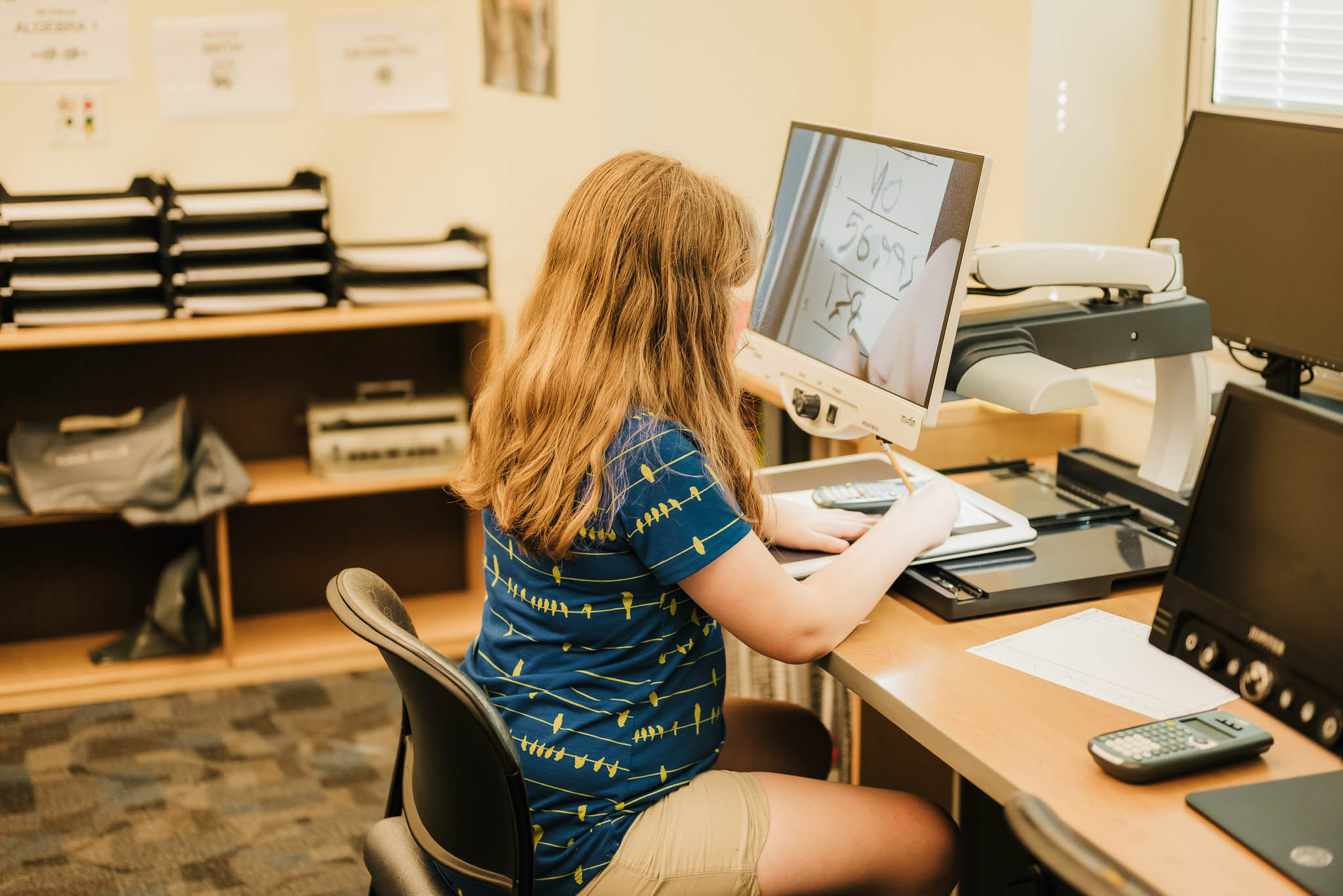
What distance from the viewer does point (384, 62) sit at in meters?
2.92

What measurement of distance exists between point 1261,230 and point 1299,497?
0.72m

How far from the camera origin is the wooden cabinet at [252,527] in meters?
2.74

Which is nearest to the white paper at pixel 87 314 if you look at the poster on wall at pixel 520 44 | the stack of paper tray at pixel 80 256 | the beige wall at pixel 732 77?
the stack of paper tray at pixel 80 256

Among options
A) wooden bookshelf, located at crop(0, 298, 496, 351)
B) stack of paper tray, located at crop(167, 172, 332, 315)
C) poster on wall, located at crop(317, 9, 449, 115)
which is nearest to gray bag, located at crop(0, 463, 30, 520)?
wooden bookshelf, located at crop(0, 298, 496, 351)

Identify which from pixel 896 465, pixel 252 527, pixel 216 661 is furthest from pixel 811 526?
pixel 252 527

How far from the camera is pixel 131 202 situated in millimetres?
2594

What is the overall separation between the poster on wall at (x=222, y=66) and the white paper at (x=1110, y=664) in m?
2.27

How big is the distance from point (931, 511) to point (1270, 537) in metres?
0.37

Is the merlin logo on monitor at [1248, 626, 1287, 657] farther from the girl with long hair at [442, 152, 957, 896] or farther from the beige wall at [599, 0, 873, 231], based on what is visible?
the beige wall at [599, 0, 873, 231]

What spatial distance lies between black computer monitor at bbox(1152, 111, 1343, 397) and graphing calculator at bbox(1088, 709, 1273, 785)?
709 millimetres

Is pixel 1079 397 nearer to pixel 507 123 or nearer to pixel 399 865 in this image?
pixel 399 865

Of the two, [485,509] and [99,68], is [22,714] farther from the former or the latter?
[485,509]

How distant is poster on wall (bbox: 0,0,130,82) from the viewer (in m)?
2.68

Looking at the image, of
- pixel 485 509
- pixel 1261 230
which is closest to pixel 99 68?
pixel 485 509
